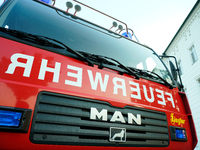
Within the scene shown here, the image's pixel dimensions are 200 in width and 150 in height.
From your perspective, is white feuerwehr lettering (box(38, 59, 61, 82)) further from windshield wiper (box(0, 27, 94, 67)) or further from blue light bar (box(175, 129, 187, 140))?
blue light bar (box(175, 129, 187, 140))

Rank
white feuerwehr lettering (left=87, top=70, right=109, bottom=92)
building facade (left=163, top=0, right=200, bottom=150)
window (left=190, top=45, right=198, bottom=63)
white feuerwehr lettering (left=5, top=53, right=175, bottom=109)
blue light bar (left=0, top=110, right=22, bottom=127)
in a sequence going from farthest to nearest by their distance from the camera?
1. window (left=190, top=45, right=198, bottom=63)
2. building facade (left=163, top=0, right=200, bottom=150)
3. white feuerwehr lettering (left=87, top=70, right=109, bottom=92)
4. white feuerwehr lettering (left=5, top=53, right=175, bottom=109)
5. blue light bar (left=0, top=110, right=22, bottom=127)

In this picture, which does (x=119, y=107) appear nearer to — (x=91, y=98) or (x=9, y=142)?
(x=91, y=98)

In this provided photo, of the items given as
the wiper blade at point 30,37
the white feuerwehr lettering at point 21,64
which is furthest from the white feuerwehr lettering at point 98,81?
the white feuerwehr lettering at point 21,64

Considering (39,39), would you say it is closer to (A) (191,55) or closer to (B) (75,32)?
(B) (75,32)

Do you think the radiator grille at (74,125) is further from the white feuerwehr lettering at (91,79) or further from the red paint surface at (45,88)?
the white feuerwehr lettering at (91,79)

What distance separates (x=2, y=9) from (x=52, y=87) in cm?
101

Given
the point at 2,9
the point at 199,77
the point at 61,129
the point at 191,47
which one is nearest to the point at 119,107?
the point at 61,129

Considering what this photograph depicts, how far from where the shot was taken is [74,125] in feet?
4.29

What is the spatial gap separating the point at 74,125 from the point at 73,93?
0.89ft

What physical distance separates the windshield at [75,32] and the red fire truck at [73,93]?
0.01 m

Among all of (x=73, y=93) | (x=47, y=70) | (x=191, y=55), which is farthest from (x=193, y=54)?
(x=47, y=70)

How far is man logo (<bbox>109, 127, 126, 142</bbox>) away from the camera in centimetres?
142

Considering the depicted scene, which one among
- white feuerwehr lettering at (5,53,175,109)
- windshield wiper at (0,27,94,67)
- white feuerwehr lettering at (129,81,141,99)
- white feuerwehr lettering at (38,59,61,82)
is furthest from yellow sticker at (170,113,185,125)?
white feuerwehr lettering at (38,59,61,82)

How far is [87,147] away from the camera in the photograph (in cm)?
131
